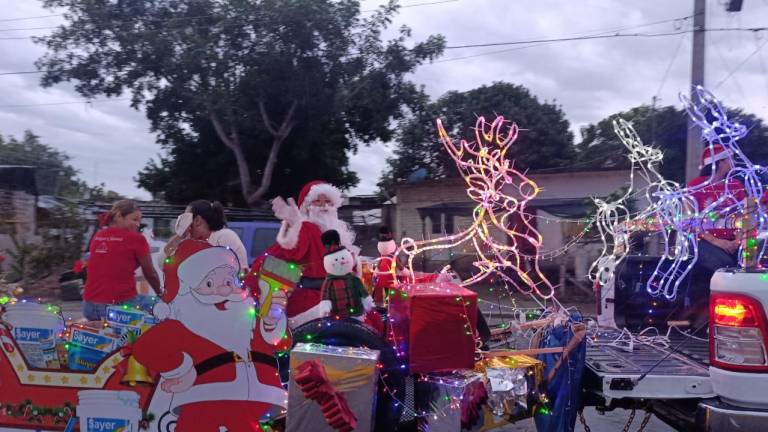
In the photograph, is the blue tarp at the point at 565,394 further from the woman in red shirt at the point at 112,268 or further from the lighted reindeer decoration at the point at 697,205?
the woman in red shirt at the point at 112,268

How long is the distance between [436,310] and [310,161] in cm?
1545

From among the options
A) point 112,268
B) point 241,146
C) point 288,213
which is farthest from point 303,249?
point 241,146

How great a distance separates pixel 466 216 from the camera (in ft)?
53.8

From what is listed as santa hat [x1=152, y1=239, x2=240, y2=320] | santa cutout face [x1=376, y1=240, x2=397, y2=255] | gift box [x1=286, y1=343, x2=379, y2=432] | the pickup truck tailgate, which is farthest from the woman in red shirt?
the pickup truck tailgate

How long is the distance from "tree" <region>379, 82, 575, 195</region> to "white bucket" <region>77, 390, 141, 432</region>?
14.1m

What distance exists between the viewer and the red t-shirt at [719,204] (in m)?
4.28

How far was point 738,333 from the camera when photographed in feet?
9.75

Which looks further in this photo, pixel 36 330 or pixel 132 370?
pixel 36 330

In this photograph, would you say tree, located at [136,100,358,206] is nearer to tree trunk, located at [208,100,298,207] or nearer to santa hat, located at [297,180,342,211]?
tree trunk, located at [208,100,298,207]

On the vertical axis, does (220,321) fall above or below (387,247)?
below

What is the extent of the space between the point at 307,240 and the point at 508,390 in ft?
7.13

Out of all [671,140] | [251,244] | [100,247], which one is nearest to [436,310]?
[100,247]

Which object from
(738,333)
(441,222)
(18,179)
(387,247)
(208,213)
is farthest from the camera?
(441,222)

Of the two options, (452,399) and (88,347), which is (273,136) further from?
(452,399)
